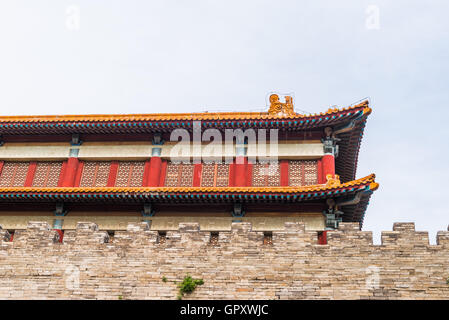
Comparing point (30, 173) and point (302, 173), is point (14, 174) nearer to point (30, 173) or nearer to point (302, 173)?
point (30, 173)

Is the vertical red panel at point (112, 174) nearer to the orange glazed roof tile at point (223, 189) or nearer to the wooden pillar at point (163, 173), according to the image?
the wooden pillar at point (163, 173)

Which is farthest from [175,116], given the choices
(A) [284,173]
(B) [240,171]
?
(A) [284,173]

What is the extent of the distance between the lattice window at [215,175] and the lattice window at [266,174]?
105cm

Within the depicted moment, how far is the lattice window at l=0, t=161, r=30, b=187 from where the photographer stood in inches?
782

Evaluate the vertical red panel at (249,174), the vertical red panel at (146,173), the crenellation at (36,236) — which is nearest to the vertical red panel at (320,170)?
the vertical red panel at (249,174)

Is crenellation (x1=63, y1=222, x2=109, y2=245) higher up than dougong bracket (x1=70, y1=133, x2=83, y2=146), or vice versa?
dougong bracket (x1=70, y1=133, x2=83, y2=146)

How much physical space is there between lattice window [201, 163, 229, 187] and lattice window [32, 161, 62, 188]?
5.54 metres

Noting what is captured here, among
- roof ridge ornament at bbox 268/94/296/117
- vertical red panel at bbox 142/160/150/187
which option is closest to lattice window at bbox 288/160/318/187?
roof ridge ornament at bbox 268/94/296/117

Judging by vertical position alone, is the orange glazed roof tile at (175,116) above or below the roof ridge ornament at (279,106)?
below

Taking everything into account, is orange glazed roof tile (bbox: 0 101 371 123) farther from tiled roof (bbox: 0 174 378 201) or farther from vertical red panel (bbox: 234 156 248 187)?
tiled roof (bbox: 0 174 378 201)

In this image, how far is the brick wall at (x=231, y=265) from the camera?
13.2m

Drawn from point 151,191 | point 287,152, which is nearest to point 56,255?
point 151,191

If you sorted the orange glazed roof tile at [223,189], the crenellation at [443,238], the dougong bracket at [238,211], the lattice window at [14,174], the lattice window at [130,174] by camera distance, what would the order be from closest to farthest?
the crenellation at [443,238], the orange glazed roof tile at [223,189], the dougong bracket at [238,211], the lattice window at [130,174], the lattice window at [14,174]
